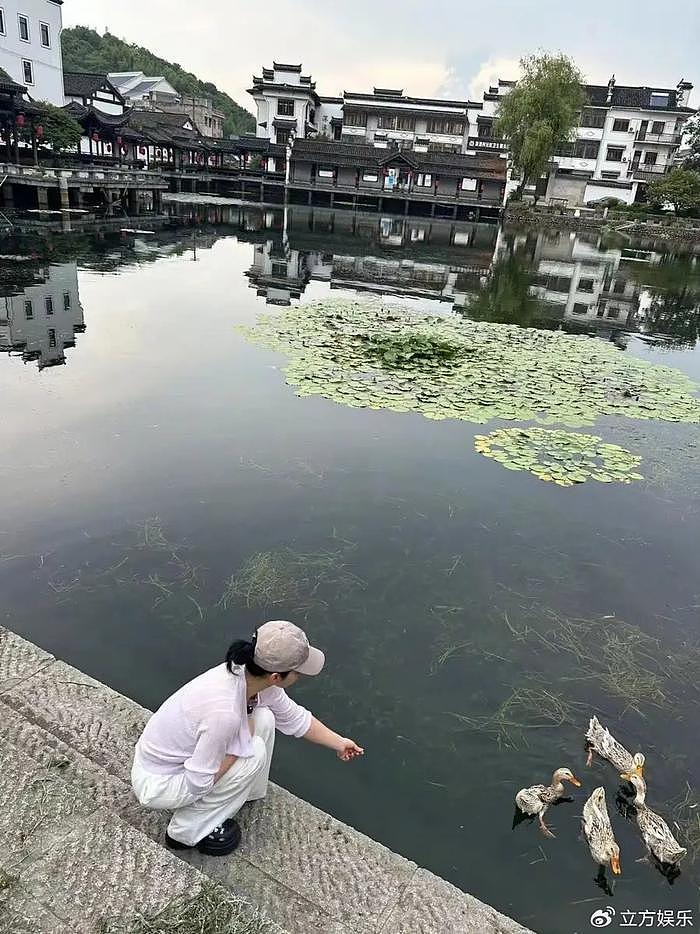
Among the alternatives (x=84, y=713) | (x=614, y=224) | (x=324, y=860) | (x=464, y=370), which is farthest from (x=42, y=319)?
(x=614, y=224)

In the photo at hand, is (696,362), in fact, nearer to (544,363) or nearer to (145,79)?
(544,363)

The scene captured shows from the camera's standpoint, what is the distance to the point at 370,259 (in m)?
20.5

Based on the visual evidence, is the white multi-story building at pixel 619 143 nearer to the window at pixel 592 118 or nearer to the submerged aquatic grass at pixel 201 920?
the window at pixel 592 118

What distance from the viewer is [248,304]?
1255 cm

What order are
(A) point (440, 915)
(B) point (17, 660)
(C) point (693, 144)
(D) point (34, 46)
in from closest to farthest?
(A) point (440, 915) < (B) point (17, 660) < (D) point (34, 46) < (C) point (693, 144)

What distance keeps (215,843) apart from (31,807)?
0.73 meters

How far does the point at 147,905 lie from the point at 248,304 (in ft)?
38.5

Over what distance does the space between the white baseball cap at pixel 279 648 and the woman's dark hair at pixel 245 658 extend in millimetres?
24

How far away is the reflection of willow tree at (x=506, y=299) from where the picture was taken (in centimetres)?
1335

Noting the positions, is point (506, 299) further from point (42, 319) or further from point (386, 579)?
point (386, 579)

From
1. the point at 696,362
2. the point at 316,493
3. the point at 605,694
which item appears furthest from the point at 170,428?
the point at 696,362

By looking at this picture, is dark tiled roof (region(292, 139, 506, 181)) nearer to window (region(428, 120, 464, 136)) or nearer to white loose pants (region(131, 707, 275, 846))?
window (region(428, 120, 464, 136))

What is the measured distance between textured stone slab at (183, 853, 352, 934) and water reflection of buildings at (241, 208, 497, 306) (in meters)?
11.6

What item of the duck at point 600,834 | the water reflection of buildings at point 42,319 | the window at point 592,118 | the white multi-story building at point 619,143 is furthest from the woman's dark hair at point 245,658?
the window at point 592,118
